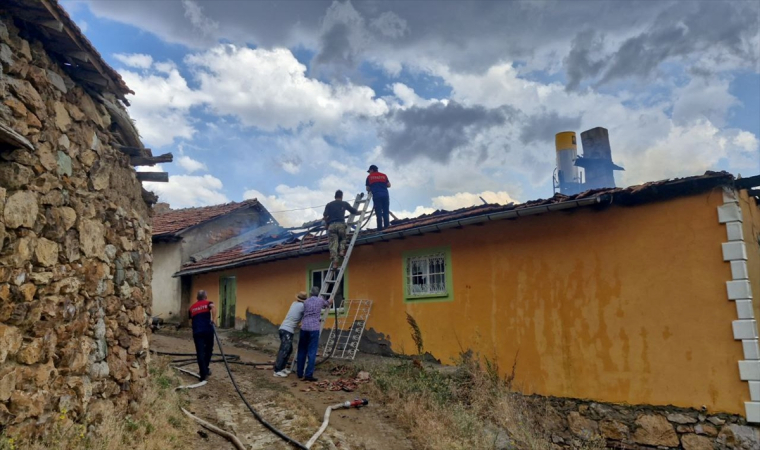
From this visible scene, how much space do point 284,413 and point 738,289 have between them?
6.33 m

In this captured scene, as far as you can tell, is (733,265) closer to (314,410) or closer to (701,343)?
(701,343)

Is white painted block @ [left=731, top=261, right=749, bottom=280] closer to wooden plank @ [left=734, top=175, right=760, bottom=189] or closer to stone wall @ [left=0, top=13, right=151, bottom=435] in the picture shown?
wooden plank @ [left=734, top=175, right=760, bottom=189]

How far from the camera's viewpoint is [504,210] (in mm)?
8570

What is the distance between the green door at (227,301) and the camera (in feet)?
50.2

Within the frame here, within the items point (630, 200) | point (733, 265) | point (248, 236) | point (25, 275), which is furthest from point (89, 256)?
point (248, 236)

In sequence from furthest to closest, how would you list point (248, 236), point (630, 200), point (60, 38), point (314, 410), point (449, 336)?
1. point (248, 236)
2. point (449, 336)
3. point (630, 200)
4. point (314, 410)
5. point (60, 38)

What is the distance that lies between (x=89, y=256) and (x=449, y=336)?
6512mm

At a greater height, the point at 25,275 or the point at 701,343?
the point at 25,275

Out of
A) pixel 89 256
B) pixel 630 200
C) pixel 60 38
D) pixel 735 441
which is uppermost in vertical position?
pixel 60 38

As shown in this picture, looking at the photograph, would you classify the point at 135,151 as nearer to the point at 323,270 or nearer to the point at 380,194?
the point at 380,194

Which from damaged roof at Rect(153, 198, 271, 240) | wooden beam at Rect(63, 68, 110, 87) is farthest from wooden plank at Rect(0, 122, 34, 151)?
damaged roof at Rect(153, 198, 271, 240)

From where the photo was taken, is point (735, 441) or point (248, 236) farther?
point (248, 236)

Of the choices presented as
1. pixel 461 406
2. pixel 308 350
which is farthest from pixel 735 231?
pixel 308 350

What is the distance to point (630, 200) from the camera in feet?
25.4
